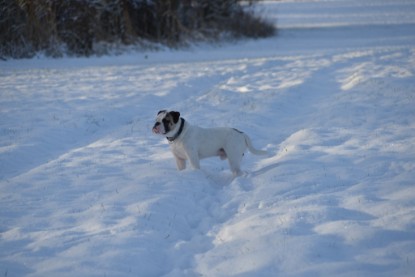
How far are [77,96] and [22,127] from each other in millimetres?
3156

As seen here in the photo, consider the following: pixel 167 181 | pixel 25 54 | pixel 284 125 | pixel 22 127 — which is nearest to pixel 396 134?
pixel 284 125

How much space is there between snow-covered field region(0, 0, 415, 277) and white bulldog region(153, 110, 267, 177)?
0.90 ft

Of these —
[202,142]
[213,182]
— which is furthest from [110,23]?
[213,182]

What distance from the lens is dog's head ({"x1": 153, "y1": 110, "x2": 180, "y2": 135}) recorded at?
6312 millimetres

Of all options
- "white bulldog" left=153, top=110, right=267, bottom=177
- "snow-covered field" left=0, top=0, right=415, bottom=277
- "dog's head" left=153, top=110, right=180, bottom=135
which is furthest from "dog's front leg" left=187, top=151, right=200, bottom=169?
"dog's head" left=153, top=110, right=180, bottom=135

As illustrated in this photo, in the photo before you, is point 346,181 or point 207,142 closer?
point 346,181

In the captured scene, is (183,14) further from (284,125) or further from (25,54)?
(284,125)

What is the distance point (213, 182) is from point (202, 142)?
64 cm

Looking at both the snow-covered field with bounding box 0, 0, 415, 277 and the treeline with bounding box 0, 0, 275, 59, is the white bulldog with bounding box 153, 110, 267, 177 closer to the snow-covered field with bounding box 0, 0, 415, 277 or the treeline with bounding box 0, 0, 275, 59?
the snow-covered field with bounding box 0, 0, 415, 277

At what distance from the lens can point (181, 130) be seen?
6.57 metres

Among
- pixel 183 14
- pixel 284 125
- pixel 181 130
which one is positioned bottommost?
pixel 284 125

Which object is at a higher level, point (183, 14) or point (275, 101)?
point (183, 14)

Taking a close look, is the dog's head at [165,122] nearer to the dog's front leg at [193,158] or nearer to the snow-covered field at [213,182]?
the dog's front leg at [193,158]

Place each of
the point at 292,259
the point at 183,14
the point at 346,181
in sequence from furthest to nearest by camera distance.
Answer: the point at 183,14
the point at 346,181
the point at 292,259
